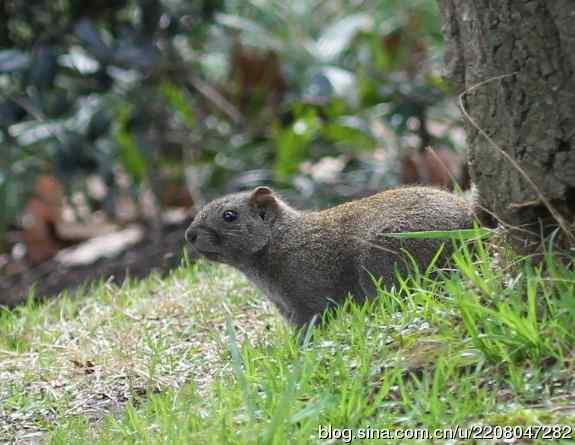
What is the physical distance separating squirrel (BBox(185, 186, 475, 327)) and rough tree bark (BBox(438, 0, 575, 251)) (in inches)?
25.0

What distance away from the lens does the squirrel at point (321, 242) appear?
498 cm

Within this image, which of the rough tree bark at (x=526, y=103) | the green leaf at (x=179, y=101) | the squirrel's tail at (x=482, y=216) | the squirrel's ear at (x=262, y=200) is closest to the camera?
the rough tree bark at (x=526, y=103)

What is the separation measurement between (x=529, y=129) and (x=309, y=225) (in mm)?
1719

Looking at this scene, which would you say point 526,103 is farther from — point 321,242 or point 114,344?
point 114,344

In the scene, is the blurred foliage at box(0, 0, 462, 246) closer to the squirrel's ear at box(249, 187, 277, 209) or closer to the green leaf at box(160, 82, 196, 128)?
the green leaf at box(160, 82, 196, 128)

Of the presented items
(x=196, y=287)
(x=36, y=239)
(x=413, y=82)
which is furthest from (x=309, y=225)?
(x=36, y=239)

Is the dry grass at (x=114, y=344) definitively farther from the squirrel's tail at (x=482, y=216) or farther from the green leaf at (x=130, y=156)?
the green leaf at (x=130, y=156)

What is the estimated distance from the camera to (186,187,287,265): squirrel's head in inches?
215

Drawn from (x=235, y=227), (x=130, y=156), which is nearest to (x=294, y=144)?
(x=130, y=156)

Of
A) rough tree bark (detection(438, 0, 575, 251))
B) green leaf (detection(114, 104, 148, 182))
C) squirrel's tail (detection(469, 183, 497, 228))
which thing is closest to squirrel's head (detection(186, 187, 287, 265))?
squirrel's tail (detection(469, 183, 497, 228))

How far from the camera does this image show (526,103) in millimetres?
4066

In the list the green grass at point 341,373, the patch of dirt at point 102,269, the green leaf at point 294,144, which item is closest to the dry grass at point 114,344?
the green grass at point 341,373

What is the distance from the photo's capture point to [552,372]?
11.5 feet

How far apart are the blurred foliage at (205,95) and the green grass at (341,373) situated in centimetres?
346
